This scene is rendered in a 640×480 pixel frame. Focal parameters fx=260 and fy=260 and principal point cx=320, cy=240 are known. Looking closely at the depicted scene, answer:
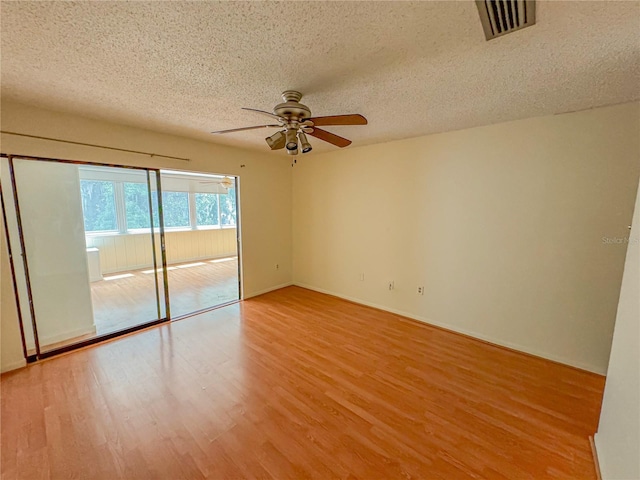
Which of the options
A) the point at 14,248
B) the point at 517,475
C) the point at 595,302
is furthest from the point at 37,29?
the point at 595,302

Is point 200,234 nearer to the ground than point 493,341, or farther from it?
farther from it

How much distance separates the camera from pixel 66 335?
9.53 feet

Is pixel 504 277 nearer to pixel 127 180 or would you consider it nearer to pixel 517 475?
pixel 517 475

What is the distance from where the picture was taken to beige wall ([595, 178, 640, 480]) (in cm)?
118

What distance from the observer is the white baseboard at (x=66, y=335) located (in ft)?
8.99

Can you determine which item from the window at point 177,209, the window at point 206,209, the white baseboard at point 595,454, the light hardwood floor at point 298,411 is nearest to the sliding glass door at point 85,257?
the light hardwood floor at point 298,411

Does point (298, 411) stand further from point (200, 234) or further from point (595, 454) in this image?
point (200, 234)

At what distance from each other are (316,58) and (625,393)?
8.09 feet

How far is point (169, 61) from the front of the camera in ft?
5.36

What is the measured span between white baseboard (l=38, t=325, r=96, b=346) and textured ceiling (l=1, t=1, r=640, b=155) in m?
2.33

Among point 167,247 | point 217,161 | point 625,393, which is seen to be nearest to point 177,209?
point 167,247

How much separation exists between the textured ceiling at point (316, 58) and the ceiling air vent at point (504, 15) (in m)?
0.07

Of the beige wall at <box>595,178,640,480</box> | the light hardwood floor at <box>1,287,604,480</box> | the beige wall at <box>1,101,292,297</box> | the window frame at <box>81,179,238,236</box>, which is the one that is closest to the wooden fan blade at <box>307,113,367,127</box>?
the beige wall at <box>595,178,640,480</box>

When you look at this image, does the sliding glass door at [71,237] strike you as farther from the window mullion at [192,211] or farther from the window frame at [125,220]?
the window mullion at [192,211]
